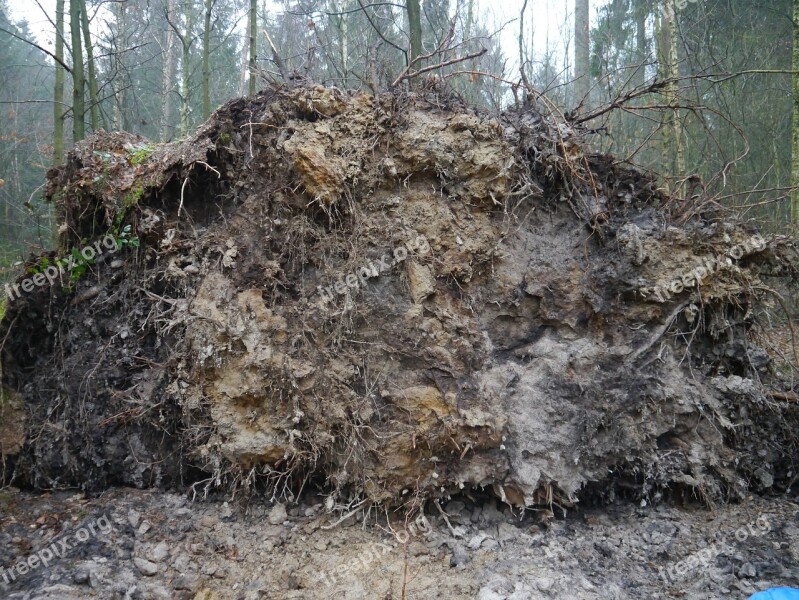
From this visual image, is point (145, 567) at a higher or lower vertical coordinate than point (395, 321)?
lower

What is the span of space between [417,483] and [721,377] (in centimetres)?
248

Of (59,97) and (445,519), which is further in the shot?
(59,97)

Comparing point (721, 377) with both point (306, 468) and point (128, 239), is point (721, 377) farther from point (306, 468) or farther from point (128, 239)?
point (128, 239)

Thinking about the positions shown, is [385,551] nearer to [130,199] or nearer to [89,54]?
[130,199]

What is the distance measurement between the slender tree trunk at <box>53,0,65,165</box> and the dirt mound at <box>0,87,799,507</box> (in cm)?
309

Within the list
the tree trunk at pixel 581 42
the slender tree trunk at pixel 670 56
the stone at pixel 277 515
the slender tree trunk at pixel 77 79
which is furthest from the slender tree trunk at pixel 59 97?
the tree trunk at pixel 581 42

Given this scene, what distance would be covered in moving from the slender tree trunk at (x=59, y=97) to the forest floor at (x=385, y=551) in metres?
4.69

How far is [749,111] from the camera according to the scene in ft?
30.3

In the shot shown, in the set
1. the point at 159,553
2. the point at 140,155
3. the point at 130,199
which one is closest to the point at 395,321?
the point at 159,553

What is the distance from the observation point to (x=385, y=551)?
308 cm

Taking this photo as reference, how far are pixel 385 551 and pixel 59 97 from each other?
743 cm

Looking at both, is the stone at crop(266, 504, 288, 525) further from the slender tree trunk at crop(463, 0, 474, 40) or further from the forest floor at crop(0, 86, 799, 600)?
the slender tree trunk at crop(463, 0, 474, 40)

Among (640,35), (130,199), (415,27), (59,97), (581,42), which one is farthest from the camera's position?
(581,42)

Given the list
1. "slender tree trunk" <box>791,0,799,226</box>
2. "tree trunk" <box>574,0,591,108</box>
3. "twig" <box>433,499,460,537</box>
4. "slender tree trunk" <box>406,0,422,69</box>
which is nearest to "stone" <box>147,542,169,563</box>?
"twig" <box>433,499,460,537</box>
